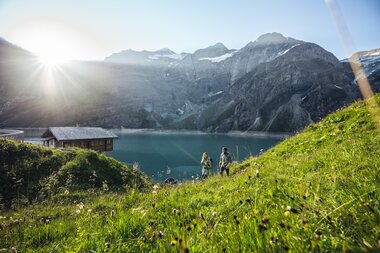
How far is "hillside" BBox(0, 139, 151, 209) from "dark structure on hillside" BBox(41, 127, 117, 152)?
21822 mm

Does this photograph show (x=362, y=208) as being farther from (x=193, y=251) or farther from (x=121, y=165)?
(x=121, y=165)

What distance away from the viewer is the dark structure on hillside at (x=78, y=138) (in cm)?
4281

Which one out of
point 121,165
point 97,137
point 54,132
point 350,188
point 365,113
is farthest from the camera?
point 97,137

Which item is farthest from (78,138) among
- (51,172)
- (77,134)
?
(51,172)

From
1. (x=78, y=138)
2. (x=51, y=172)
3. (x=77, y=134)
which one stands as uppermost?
(x=77, y=134)

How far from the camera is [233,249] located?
2250 mm

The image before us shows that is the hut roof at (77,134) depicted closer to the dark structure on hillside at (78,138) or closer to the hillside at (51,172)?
the dark structure on hillside at (78,138)

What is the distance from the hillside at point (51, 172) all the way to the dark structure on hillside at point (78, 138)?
21.8m

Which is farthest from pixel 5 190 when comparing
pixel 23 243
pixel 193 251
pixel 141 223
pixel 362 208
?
pixel 362 208

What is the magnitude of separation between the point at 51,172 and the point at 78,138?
25.3 meters

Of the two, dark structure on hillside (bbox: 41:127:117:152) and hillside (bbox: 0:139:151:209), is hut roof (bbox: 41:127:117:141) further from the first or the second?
hillside (bbox: 0:139:151:209)

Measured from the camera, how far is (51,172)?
63.0 ft

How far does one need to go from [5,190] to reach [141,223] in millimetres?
15959

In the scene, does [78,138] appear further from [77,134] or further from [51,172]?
[51,172]
